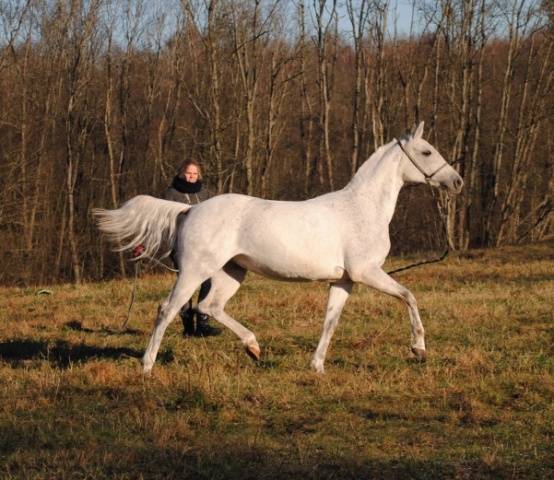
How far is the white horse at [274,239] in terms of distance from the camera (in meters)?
7.56

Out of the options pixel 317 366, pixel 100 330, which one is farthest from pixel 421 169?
pixel 100 330

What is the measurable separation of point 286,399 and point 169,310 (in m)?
1.60

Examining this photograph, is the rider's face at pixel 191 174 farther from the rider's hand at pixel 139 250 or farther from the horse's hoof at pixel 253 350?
the horse's hoof at pixel 253 350

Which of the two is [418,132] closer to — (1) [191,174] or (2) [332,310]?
(2) [332,310]

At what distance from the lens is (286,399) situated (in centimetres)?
654

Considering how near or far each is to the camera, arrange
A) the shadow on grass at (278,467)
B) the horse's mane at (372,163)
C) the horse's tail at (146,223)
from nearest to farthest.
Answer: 1. the shadow on grass at (278,467)
2. the horse's tail at (146,223)
3. the horse's mane at (372,163)

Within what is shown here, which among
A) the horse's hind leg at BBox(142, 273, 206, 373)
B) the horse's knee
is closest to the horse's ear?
the horse's knee

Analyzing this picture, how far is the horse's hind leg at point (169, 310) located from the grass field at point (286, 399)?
0.21 m

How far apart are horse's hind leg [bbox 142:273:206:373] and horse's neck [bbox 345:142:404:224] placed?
175 centimetres

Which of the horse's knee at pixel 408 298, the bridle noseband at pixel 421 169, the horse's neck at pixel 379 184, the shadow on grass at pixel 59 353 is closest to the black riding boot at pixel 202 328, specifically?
the shadow on grass at pixel 59 353

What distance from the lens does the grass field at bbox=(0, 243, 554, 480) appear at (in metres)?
4.95

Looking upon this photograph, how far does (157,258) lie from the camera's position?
28.0 feet

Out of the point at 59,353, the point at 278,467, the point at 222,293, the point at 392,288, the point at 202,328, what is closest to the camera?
the point at 278,467

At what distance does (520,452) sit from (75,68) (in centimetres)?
2762
